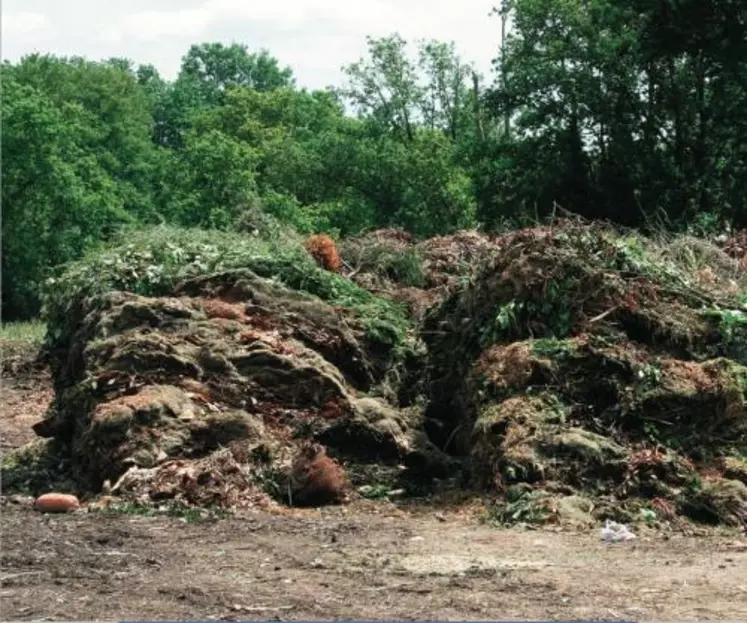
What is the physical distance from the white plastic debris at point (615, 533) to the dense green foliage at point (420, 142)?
8714mm

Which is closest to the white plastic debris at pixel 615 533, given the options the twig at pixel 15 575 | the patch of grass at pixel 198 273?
the twig at pixel 15 575

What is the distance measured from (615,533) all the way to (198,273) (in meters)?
6.72

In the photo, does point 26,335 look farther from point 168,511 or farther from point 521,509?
point 521,509

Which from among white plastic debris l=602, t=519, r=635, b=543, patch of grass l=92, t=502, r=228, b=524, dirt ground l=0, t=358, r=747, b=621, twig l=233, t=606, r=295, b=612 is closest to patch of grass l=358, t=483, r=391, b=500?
dirt ground l=0, t=358, r=747, b=621

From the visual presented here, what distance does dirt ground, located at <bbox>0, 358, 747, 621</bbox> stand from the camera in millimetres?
5758

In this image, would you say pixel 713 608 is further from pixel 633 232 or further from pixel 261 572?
pixel 633 232

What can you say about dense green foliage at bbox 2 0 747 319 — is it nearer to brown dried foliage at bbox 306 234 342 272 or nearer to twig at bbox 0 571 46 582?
brown dried foliage at bbox 306 234 342 272

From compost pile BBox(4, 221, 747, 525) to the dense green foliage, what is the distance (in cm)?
495

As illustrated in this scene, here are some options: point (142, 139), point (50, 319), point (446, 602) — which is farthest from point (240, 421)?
point (142, 139)

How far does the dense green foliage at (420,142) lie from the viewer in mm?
30078

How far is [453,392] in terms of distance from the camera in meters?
12.1

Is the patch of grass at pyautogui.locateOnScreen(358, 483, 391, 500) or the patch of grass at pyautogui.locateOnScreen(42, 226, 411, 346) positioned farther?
the patch of grass at pyautogui.locateOnScreen(42, 226, 411, 346)

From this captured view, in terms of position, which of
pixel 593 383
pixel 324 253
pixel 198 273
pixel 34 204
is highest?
pixel 34 204

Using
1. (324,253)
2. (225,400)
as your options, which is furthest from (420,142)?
(225,400)
